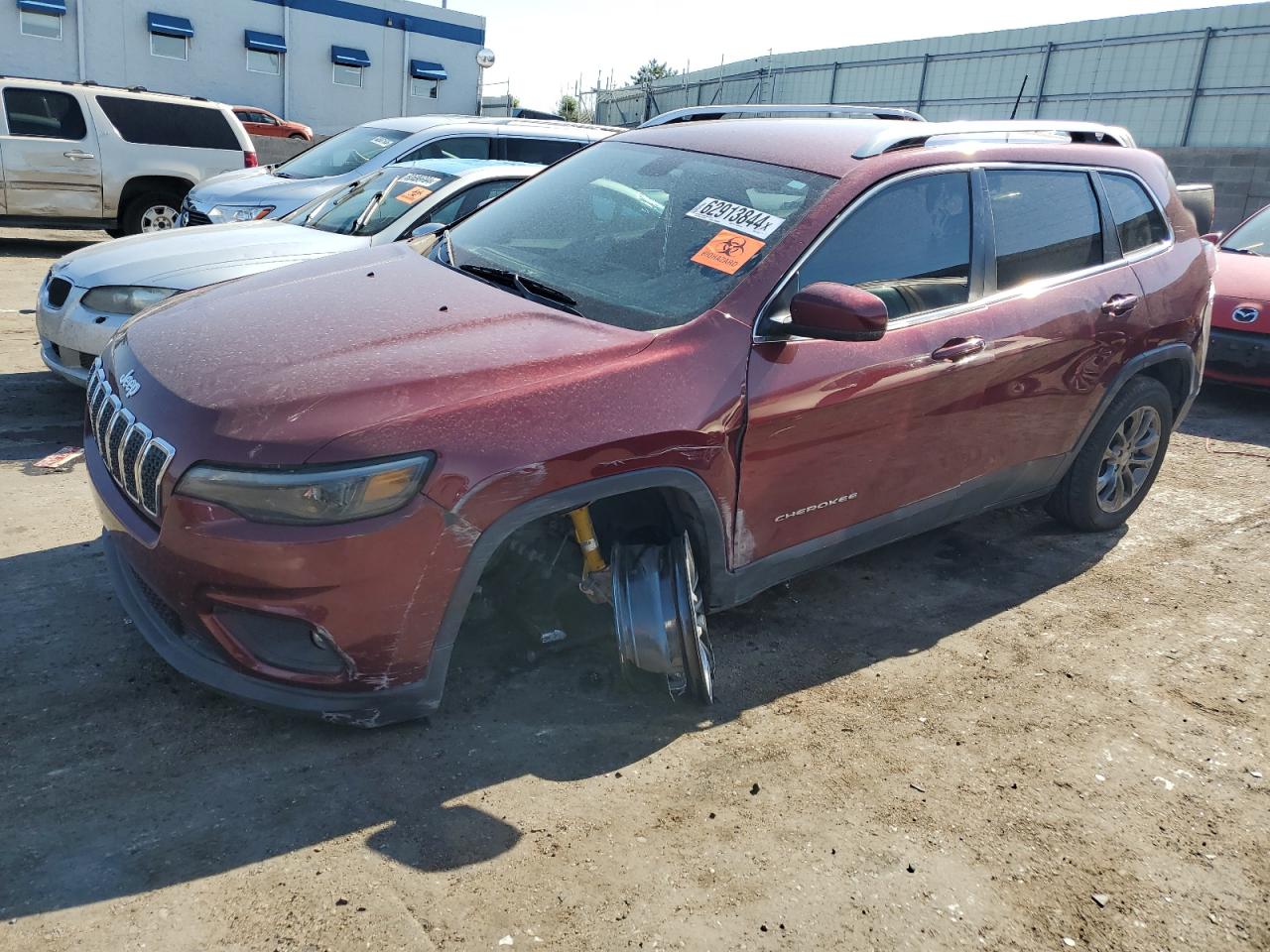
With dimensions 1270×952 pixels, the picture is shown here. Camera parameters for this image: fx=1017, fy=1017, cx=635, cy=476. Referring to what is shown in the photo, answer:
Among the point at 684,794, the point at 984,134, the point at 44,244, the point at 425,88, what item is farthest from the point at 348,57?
the point at 684,794

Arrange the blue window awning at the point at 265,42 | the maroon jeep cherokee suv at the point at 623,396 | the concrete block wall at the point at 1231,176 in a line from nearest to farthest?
the maroon jeep cherokee suv at the point at 623,396 → the concrete block wall at the point at 1231,176 → the blue window awning at the point at 265,42

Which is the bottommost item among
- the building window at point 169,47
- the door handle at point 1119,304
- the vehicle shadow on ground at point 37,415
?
the vehicle shadow on ground at point 37,415

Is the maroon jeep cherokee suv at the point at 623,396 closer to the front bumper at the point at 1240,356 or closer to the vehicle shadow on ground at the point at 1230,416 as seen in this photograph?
the vehicle shadow on ground at the point at 1230,416

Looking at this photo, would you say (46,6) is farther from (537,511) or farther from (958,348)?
(537,511)

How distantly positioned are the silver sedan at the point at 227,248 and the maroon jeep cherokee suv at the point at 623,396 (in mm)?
1925

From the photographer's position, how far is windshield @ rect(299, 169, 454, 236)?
21.6 ft

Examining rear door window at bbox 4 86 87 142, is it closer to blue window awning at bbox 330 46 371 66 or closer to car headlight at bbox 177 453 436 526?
car headlight at bbox 177 453 436 526

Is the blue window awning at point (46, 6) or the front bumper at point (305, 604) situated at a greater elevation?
the blue window awning at point (46, 6)

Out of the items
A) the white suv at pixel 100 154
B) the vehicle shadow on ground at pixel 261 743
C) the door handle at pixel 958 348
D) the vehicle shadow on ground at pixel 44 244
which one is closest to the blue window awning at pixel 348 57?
the vehicle shadow on ground at pixel 44 244

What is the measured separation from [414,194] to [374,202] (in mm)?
271

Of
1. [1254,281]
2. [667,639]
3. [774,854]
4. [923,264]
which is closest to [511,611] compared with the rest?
[667,639]

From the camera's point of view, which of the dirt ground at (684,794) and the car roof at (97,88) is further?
the car roof at (97,88)

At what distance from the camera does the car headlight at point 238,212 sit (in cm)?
895

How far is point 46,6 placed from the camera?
86.5ft
